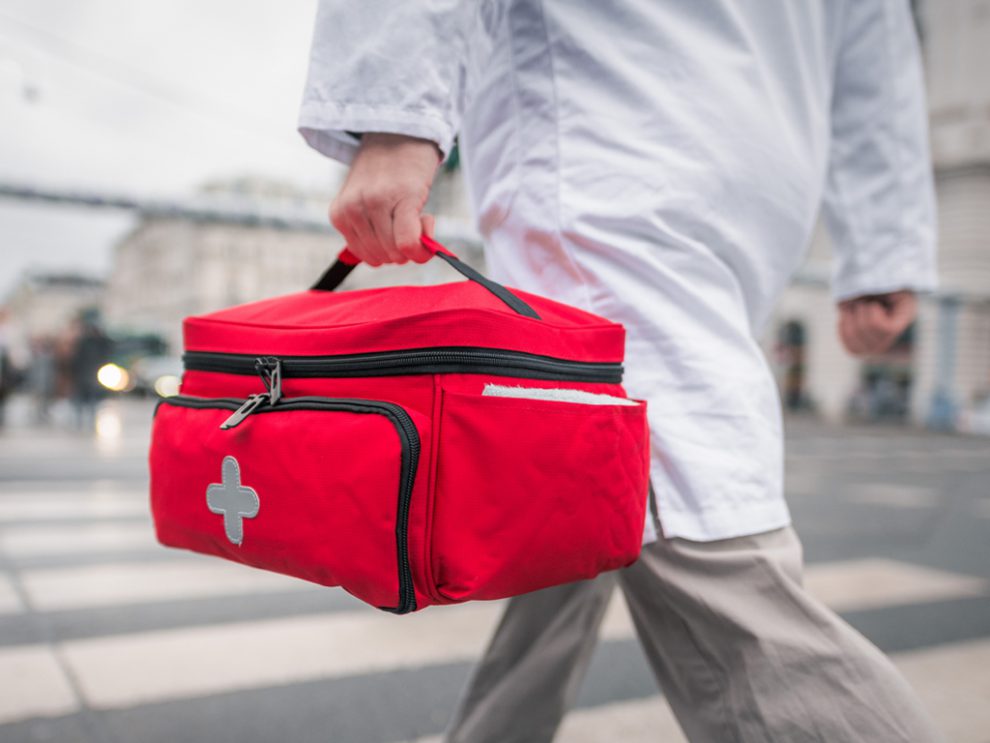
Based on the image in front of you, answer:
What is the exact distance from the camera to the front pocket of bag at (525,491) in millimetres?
922

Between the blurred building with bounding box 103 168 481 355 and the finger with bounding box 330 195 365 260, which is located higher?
the blurred building with bounding box 103 168 481 355

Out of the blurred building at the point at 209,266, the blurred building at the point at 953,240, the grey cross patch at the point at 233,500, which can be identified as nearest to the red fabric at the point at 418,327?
the grey cross patch at the point at 233,500

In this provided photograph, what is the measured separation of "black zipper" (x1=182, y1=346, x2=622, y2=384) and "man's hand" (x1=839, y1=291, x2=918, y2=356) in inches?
23.6

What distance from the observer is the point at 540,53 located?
3.58ft

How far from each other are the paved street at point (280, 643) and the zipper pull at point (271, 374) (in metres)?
1.29

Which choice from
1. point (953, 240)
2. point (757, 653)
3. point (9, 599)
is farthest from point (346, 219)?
point (953, 240)

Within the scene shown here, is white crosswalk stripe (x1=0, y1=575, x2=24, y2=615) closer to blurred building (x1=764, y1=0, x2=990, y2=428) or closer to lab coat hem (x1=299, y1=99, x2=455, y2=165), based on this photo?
lab coat hem (x1=299, y1=99, x2=455, y2=165)

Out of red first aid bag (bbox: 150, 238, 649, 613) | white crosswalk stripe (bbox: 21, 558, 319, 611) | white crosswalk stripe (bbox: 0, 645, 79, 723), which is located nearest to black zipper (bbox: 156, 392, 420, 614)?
red first aid bag (bbox: 150, 238, 649, 613)

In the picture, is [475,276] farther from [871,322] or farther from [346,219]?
[871,322]

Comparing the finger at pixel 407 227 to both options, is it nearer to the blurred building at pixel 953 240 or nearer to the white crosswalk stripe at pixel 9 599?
the white crosswalk stripe at pixel 9 599

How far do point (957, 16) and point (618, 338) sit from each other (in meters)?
28.3

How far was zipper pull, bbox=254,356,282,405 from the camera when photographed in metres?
1.07

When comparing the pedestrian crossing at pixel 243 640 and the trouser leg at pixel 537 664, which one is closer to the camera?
the trouser leg at pixel 537 664

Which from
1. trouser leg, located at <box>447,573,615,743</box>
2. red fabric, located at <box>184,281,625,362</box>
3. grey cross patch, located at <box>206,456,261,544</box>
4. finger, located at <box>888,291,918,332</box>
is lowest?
trouser leg, located at <box>447,573,615,743</box>
